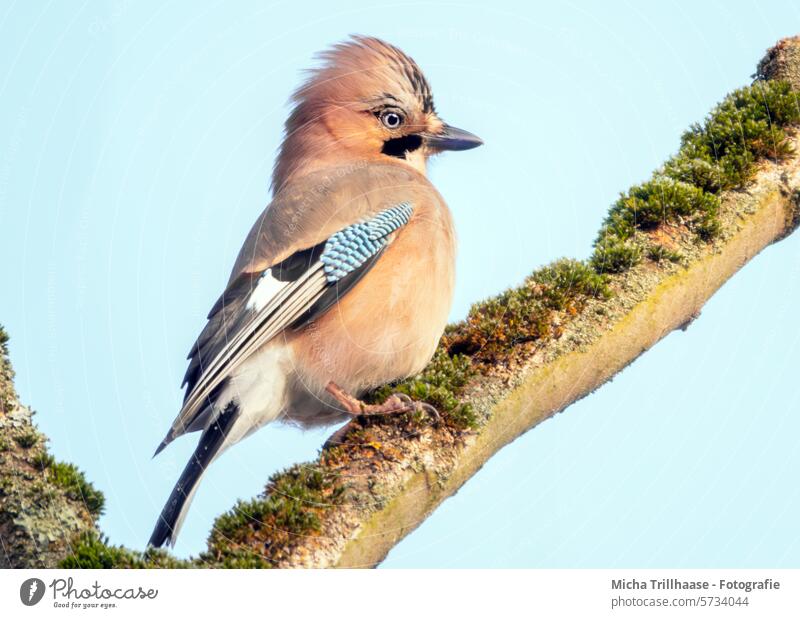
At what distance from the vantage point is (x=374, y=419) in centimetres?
646

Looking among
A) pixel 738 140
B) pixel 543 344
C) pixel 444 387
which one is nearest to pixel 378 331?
pixel 444 387

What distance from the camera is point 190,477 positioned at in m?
6.42

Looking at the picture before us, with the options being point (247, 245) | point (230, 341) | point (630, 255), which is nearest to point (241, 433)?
point (230, 341)

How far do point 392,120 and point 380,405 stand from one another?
3.13 m

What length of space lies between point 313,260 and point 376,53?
2374 millimetres

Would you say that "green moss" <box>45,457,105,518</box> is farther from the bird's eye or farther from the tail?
the bird's eye

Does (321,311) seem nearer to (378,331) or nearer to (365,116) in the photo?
(378,331)

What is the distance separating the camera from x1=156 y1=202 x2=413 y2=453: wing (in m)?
6.82

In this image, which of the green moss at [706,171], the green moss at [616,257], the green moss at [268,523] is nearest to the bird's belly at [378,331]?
the green moss at [616,257]

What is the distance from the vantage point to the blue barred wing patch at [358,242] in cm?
734

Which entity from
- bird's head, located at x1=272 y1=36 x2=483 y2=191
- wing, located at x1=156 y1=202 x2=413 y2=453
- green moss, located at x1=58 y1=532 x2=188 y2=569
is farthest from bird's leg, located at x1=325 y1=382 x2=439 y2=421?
bird's head, located at x1=272 y1=36 x2=483 y2=191

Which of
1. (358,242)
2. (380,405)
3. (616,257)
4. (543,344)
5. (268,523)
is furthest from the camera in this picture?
(358,242)
